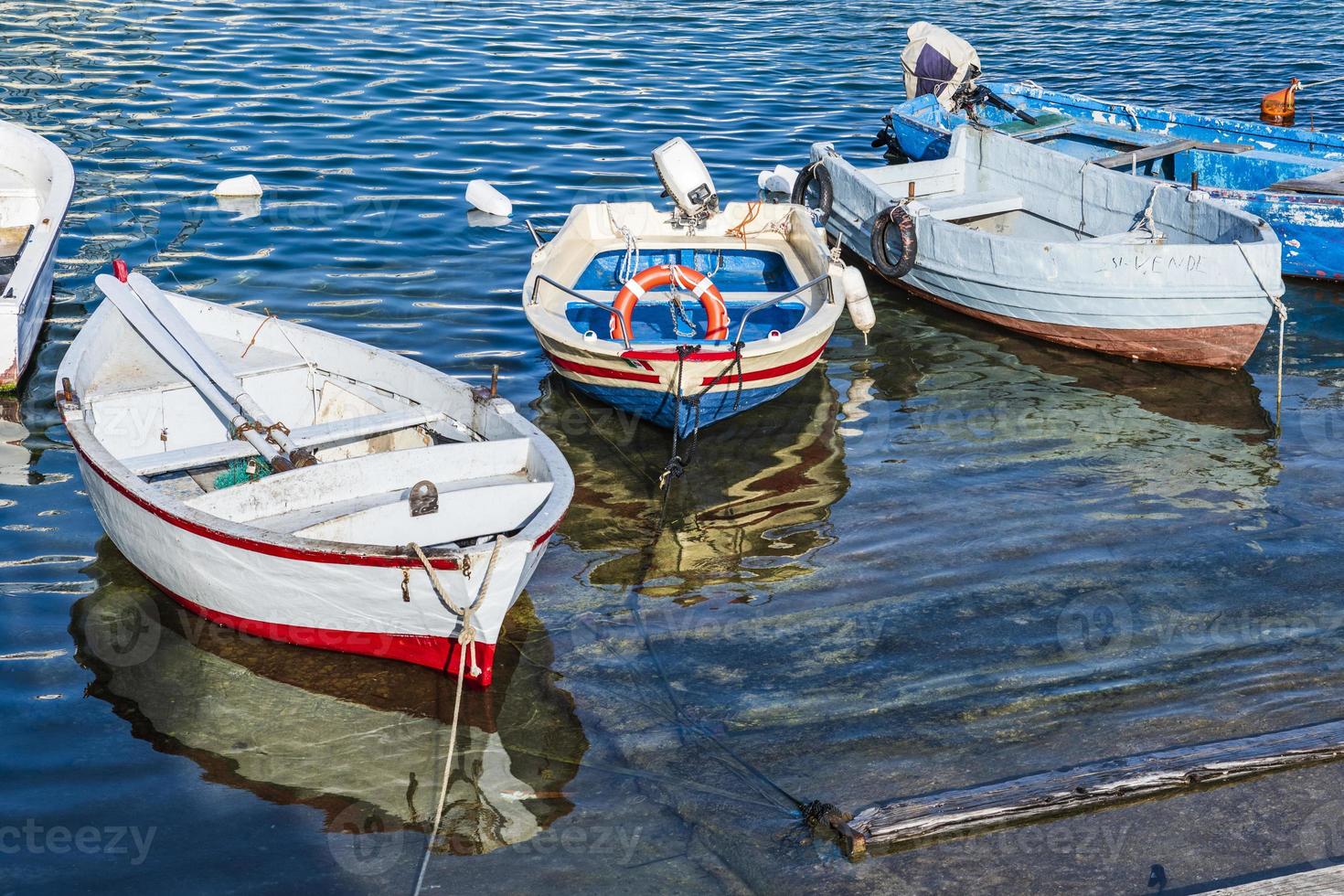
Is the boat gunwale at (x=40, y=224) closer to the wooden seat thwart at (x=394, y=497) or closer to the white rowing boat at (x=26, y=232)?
the white rowing boat at (x=26, y=232)

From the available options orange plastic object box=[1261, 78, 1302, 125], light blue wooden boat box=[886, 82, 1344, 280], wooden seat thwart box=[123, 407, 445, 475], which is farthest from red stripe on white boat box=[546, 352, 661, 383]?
orange plastic object box=[1261, 78, 1302, 125]

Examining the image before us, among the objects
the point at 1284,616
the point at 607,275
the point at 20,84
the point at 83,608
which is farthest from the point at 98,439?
the point at 20,84

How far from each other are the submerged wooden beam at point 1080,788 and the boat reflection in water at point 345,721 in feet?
5.38

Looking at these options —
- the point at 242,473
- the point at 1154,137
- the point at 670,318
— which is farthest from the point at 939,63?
the point at 242,473

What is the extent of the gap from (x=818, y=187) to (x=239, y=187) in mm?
6928

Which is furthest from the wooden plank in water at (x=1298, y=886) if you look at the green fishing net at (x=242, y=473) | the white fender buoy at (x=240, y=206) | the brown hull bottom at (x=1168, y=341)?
the white fender buoy at (x=240, y=206)

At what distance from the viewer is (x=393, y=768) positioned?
6691mm

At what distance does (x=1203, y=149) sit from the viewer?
1409cm

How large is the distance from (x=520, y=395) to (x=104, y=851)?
228 inches

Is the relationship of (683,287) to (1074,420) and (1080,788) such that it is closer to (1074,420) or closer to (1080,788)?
(1074,420)

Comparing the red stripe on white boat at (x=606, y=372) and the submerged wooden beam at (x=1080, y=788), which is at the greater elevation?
the red stripe on white boat at (x=606, y=372)

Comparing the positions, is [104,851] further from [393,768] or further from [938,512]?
[938,512]

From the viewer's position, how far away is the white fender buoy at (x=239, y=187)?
15.6 meters

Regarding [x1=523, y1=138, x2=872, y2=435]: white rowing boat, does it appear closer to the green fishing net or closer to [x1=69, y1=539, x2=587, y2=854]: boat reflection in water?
[x1=69, y1=539, x2=587, y2=854]: boat reflection in water
